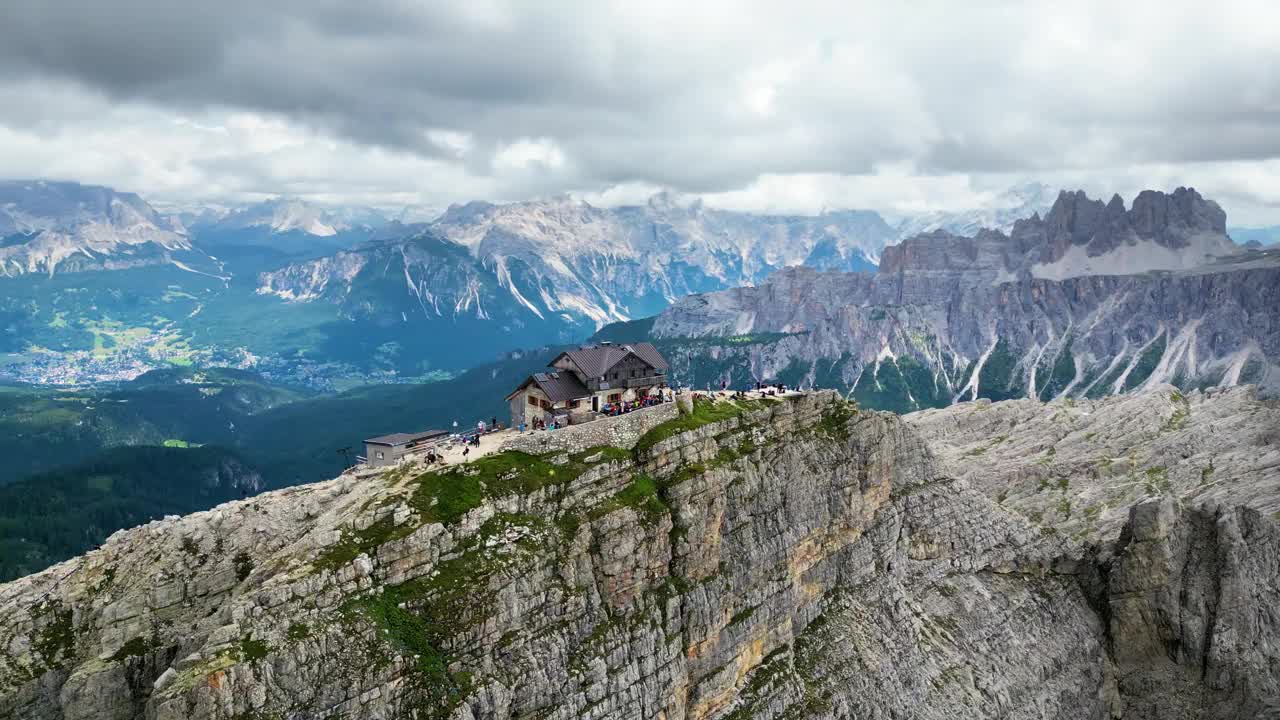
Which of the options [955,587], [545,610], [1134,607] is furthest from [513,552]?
[1134,607]

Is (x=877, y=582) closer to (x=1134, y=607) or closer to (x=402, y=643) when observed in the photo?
(x=1134, y=607)

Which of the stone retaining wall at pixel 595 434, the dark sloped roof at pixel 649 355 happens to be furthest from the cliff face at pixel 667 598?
the dark sloped roof at pixel 649 355

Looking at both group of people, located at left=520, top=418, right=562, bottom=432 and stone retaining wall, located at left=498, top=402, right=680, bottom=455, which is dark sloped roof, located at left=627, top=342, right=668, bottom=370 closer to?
stone retaining wall, located at left=498, top=402, right=680, bottom=455

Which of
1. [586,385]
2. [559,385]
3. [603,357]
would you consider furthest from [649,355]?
[559,385]

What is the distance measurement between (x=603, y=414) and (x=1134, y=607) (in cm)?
9549

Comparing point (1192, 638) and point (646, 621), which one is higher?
point (646, 621)

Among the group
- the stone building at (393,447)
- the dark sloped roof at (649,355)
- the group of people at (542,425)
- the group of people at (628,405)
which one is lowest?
the stone building at (393,447)

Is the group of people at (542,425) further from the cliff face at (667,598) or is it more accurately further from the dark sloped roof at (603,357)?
the cliff face at (667,598)

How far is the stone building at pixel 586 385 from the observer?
109 meters

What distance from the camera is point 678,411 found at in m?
106

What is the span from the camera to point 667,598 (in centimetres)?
9231

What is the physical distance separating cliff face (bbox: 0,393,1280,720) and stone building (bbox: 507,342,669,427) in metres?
11.9

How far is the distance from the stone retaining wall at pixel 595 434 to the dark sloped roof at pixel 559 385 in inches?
427

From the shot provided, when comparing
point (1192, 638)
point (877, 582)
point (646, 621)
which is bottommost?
point (1192, 638)
